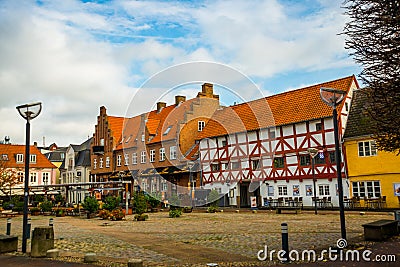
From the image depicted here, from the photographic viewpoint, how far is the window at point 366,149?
32406mm

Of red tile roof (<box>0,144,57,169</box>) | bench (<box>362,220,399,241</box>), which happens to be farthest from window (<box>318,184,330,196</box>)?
red tile roof (<box>0,144,57,169</box>)

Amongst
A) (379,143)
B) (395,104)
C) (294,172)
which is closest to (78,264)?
(395,104)

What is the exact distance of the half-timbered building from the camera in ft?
114

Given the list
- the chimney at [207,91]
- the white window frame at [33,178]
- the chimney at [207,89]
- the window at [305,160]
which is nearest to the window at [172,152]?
the chimney at [207,91]

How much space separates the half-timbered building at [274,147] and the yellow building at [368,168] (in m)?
0.98

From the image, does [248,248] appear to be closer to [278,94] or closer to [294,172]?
[294,172]

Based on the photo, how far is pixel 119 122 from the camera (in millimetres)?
61719

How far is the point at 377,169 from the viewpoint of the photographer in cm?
3184

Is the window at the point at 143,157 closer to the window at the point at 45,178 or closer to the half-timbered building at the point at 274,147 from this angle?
the half-timbered building at the point at 274,147

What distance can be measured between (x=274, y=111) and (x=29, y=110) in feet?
98.3

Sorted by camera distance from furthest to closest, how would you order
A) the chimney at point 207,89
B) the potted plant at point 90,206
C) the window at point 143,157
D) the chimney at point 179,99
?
the chimney at point 179,99
the chimney at point 207,89
the window at point 143,157
the potted plant at point 90,206

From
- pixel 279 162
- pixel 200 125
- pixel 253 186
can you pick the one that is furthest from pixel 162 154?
pixel 279 162

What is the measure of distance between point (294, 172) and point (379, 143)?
23.2 metres

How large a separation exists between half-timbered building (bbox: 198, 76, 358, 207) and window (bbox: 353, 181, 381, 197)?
5.20 feet
